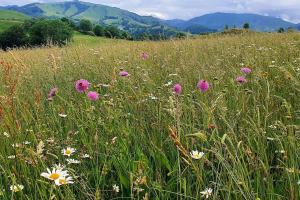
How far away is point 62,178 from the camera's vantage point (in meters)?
1.30

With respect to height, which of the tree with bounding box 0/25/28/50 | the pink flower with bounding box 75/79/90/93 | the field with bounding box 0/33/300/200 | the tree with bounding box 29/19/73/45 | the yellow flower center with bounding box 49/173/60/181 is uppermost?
the pink flower with bounding box 75/79/90/93

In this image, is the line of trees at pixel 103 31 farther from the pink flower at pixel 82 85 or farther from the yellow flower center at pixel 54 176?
the yellow flower center at pixel 54 176

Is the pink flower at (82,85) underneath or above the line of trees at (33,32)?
above

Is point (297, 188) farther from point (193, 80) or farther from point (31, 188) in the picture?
point (193, 80)


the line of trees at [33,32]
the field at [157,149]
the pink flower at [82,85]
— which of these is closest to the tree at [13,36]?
the line of trees at [33,32]

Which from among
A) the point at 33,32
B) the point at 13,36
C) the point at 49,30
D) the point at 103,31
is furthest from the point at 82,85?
the point at 13,36

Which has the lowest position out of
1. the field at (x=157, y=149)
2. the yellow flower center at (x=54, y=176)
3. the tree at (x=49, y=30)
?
the tree at (x=49, y=30)

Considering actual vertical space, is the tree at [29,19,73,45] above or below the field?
below

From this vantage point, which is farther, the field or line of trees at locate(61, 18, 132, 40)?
line of trees at locate(61, 18, 132, 40)

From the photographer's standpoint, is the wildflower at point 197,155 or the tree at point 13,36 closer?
the wildflower at point 197,155

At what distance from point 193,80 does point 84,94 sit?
3.64 feet

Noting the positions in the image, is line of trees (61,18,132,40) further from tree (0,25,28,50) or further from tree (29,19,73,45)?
tree (0,25,28,50)

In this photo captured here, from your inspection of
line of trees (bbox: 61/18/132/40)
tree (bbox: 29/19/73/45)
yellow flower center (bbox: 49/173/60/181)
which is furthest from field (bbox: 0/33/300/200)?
tree (bbox: 29/19/73/45)

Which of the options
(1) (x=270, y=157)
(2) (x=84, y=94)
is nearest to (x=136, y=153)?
(1) (x=270, y=157)
